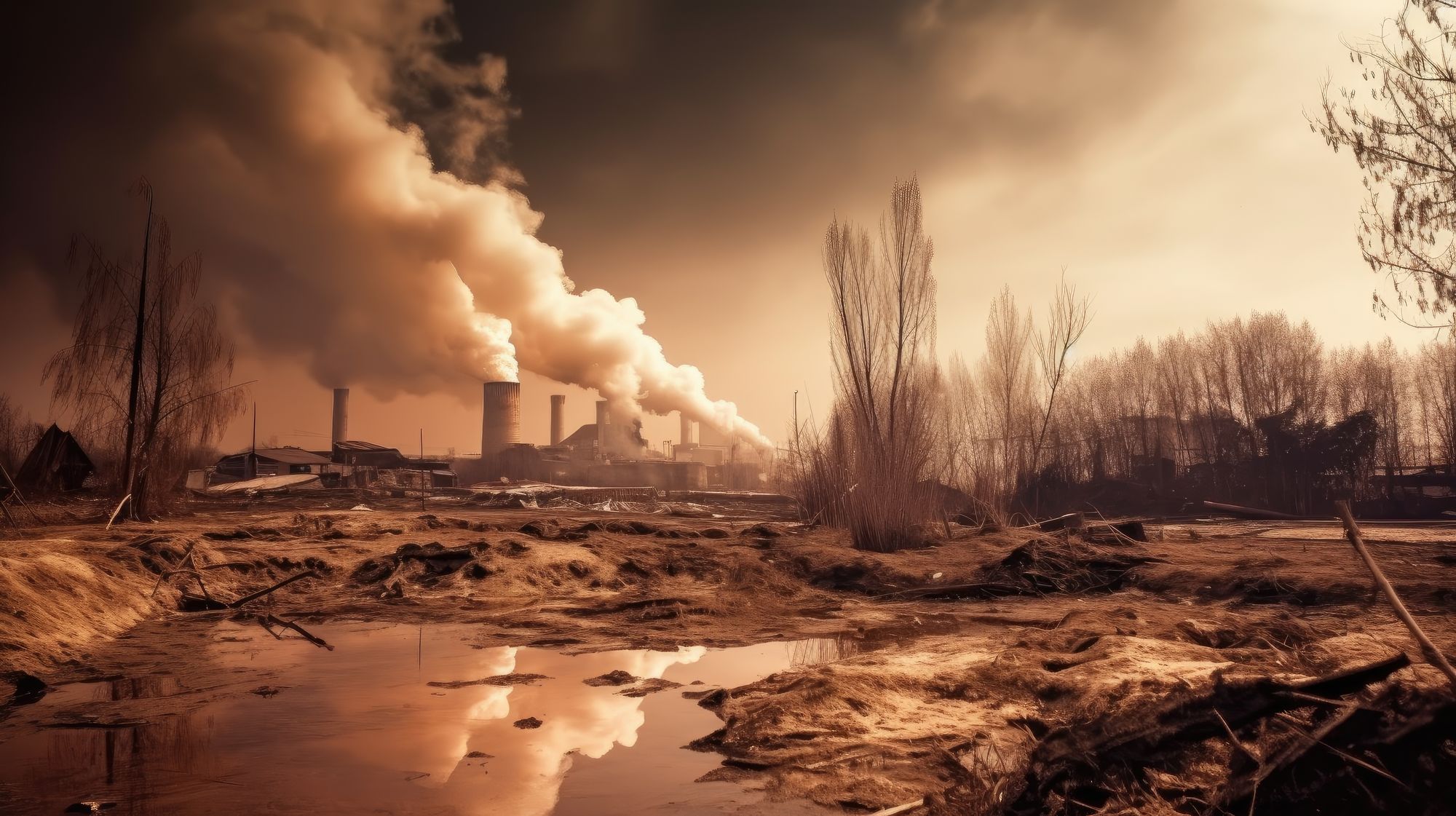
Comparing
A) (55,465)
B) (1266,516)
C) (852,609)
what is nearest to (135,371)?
(55,465)

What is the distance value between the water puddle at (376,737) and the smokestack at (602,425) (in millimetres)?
54805

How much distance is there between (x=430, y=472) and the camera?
46.5 meters

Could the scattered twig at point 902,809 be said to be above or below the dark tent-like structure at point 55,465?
below

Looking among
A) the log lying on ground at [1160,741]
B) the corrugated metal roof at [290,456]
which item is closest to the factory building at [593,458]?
the corrugated metal roof at [290,456]

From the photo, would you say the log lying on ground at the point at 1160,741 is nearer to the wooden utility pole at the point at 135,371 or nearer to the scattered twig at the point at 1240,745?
the scattered twig at the point at 1240,745

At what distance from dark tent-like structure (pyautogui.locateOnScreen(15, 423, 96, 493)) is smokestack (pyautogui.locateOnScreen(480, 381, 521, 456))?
31618 millimetres

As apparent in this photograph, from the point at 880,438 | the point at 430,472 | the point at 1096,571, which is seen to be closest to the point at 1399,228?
the point at 1096,571

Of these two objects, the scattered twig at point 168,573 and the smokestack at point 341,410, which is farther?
the smokestack at point 341,410

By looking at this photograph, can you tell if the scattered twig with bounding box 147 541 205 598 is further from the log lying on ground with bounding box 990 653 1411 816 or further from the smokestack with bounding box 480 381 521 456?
the smokestack with bounding box 480 381 521 456

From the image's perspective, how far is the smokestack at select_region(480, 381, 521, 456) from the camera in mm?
51250

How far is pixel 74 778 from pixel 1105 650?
5.72 meters

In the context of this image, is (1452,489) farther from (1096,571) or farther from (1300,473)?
(1096,571)

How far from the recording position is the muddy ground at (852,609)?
376 cm

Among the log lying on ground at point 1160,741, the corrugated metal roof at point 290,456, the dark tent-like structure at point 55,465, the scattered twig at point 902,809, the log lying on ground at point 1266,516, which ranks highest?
the corrugated metal roof at point 290,456
